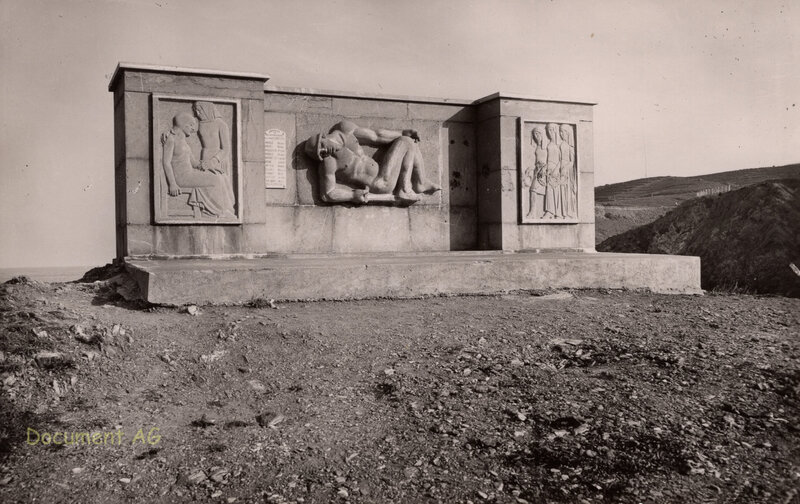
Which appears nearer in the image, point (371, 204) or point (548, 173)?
point (371, 204)

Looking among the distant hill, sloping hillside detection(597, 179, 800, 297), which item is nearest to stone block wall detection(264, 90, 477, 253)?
sloping hillside detection(597, 179, 800, 297)

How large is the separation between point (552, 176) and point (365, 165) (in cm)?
266

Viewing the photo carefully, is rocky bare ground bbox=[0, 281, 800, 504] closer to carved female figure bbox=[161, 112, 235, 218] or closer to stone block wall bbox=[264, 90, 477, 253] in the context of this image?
carved female figure bbox=[161, 112, 235, 218]

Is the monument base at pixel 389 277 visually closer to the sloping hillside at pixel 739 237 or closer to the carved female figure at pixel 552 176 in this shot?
the carved female figure at pixel 552 176

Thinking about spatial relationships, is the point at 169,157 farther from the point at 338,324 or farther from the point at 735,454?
the point at 735,454

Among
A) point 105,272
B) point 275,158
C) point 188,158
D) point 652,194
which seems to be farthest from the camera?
point 652,194

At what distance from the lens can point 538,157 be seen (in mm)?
8906

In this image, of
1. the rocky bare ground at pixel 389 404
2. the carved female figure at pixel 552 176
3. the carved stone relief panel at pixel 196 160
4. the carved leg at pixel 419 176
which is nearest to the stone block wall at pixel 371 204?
the carved leg at pixel 419 176

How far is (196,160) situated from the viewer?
745 centimetres

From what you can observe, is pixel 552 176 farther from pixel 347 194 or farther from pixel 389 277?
pixel 389 277

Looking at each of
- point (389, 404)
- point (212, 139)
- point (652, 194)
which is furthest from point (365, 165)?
point (652, 194)

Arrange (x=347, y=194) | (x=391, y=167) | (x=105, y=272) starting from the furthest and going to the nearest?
(x=391, y=167) → (x=347, y=194) → (x=105, y=272)

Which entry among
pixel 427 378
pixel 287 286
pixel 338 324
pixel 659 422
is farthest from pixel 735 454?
pixel 287 286

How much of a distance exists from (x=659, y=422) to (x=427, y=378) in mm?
1415
